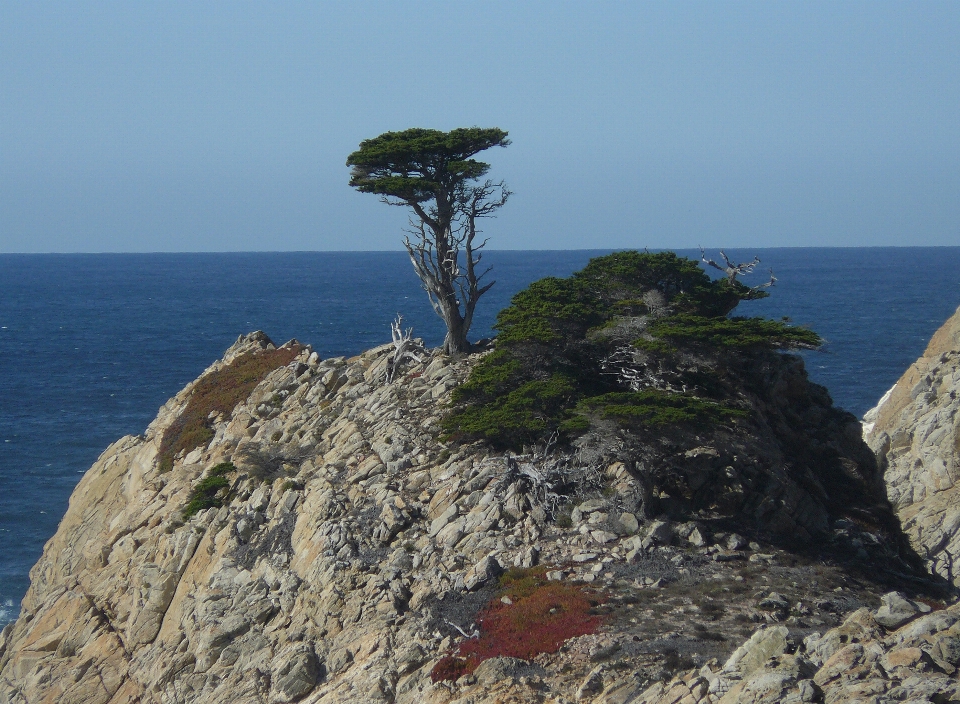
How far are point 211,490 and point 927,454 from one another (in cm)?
2886

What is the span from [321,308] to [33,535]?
8232 cm

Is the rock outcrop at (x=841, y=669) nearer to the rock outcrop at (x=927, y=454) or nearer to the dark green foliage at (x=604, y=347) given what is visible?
the dark green foliage at (x=604, y=347)

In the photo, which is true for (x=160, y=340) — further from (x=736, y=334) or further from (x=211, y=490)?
(x=736, y=334)

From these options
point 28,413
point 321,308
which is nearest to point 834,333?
point 321,308

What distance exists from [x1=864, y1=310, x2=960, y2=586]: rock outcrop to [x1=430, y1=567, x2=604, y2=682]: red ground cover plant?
57.8 feet

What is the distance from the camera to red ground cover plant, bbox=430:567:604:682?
1923 centimetres

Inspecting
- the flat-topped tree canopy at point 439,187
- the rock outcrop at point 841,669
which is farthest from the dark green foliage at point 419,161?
the rock outcrop at point 841,669

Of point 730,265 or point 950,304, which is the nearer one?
point 730,265

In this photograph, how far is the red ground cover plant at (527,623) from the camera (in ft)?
63.1

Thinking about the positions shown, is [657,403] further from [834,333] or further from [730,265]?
[834,333]

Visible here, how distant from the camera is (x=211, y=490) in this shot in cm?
3100

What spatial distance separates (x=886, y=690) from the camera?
1410 centimetres

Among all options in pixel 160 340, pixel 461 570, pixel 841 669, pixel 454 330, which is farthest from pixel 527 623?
pixel 160 340

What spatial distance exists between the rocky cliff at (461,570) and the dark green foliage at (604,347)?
3.23ft
